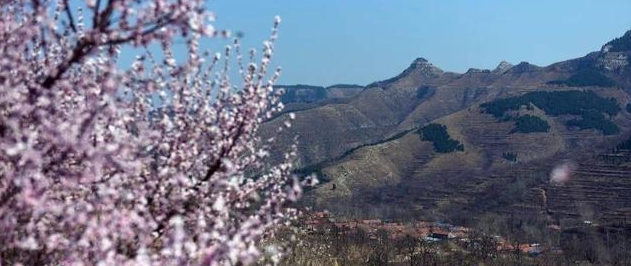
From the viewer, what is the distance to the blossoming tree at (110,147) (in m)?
6.20

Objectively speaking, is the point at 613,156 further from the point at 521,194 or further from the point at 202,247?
the point at 202,247

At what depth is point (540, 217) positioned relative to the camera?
422 ft

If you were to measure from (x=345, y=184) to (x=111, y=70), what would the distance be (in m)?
191

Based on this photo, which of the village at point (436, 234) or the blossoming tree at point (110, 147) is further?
the village at point (436, 234)

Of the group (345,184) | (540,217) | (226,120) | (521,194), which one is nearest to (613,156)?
(521,194)

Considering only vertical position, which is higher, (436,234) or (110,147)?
(110,147)

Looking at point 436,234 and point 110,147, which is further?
point 436,234

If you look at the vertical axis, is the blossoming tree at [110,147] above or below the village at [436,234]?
above

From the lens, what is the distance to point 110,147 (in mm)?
6000

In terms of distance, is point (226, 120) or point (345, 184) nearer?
point (226, 120)

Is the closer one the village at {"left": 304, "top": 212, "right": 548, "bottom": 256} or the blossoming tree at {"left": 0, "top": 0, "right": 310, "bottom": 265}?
the blossoming tree at {"left": 0, "top": 0, "right": 310, "bottom": 265}

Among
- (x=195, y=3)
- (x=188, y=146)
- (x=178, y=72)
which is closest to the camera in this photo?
(x=195, y=3)

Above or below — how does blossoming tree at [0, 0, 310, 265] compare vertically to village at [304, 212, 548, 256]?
above

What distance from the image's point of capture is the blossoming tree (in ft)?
20.4
